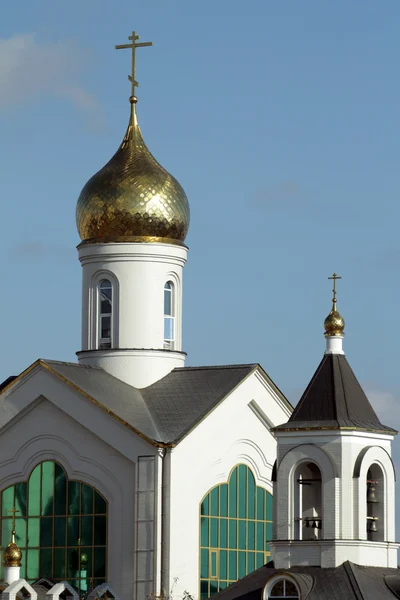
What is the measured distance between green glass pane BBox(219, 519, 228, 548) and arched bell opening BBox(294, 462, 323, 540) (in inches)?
163

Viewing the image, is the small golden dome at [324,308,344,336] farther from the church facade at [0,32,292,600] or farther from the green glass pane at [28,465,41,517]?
the green glass pane at [28,465,41,517]

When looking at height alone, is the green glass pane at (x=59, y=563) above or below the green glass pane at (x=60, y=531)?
below

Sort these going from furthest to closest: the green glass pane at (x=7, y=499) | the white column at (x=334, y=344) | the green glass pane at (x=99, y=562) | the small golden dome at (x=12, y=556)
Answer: the green glass pane at (x=7, y=499) → the green glass pane at (x=99, y=562) → the small golden dome at (x=12, y=556) → the white column at (x=334, y=344)

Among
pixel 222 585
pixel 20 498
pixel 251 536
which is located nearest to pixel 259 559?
pixel 251 536

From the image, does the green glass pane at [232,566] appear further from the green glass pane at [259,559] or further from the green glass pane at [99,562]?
the green glass pane at [99,562]

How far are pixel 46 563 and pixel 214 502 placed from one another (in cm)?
286

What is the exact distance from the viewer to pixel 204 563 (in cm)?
3044

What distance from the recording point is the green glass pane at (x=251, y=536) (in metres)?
31.5

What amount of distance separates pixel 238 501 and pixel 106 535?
2478 mm

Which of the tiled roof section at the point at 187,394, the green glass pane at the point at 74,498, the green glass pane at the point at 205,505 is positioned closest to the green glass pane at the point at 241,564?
the green glass pane at the point at 205,505

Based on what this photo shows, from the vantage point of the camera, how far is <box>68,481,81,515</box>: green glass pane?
30656mm

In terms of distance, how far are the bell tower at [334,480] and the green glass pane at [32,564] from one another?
5711 millimetres

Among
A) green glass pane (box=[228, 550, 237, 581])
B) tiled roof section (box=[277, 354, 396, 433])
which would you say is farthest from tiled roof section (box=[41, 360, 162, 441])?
tiled roof section (box=[277, 354, 396, 433])

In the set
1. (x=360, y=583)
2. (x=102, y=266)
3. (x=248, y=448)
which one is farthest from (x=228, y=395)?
(x=360, y=583)
